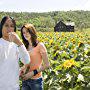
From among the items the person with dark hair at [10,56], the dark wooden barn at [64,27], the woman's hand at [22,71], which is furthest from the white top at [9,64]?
the dark wooden barn at [64,27]

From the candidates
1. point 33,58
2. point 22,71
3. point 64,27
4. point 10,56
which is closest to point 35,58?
point 33,58

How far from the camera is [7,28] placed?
143 inches

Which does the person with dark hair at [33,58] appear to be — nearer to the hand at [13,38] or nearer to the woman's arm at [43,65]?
the woman's arm at [43,65]

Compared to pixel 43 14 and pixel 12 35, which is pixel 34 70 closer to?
pixel 12 35

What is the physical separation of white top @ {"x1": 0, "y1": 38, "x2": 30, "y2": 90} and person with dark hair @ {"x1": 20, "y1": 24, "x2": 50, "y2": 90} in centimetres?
33

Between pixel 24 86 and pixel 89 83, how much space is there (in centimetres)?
77

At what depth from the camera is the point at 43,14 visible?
359 ft

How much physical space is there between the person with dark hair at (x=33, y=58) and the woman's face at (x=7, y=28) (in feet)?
0.92

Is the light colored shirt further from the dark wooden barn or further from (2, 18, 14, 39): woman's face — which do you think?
the dark wooden barn

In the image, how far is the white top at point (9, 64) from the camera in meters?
3.50

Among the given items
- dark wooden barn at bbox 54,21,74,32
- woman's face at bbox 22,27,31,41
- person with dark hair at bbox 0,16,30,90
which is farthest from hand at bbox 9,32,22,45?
dark wooden barn at bbox 54,21,74,32

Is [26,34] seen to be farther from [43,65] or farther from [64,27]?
[64,27]

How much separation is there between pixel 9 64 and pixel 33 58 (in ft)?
1.55

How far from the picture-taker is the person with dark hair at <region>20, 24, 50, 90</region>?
12.7 feet
